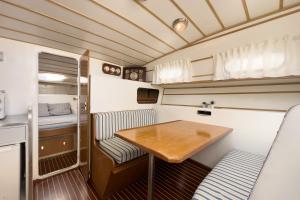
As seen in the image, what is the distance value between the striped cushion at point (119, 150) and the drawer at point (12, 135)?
80cm

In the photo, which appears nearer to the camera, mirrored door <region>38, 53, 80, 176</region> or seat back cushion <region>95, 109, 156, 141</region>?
seat back cushion <region>95, 109, 156, 141</region>

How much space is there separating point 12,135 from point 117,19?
5.20ft

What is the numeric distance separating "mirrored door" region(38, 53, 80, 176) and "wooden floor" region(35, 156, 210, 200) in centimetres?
31

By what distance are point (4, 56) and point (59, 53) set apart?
1.99 ft

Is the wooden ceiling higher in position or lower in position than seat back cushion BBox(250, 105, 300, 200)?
higher

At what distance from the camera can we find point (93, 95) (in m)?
1.83

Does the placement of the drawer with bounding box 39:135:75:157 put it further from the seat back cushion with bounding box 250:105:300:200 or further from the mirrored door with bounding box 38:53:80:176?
the seat back cushion with bounding box 250:105:300:200

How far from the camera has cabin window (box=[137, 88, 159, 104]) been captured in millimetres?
2708

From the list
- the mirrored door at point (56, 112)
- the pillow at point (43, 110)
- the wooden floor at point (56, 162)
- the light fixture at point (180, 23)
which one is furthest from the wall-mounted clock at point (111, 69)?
the wooden floor at point (56, 162)

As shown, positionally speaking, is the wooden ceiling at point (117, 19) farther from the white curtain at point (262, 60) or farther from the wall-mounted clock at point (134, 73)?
the wall-mounted clock at point (134, 73)

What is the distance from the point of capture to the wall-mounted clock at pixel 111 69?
265 cm

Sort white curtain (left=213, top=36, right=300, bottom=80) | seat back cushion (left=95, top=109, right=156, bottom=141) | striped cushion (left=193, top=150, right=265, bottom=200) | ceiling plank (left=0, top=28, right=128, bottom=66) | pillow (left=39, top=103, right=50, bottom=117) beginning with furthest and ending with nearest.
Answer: pillow (left=39, top=103, right=50, bottom=117) → seat back cushion (left=95, top=109, right=156, bottom=141) → ceiling plank (left=0, top=28, right=128, bottom=66) → white curtain (left=213, top=36, right=300, bottom=80) → striped cushion (left=193, top=150, right=265, bottom=200)

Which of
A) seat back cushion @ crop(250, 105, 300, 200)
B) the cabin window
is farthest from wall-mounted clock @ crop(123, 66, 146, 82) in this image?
seat back cushion @ crop(250, 105, 300, 200)

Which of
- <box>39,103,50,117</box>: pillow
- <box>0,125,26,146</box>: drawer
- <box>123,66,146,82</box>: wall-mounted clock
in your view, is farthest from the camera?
<box>123,66,146,82</box>: wall-mounted clock
